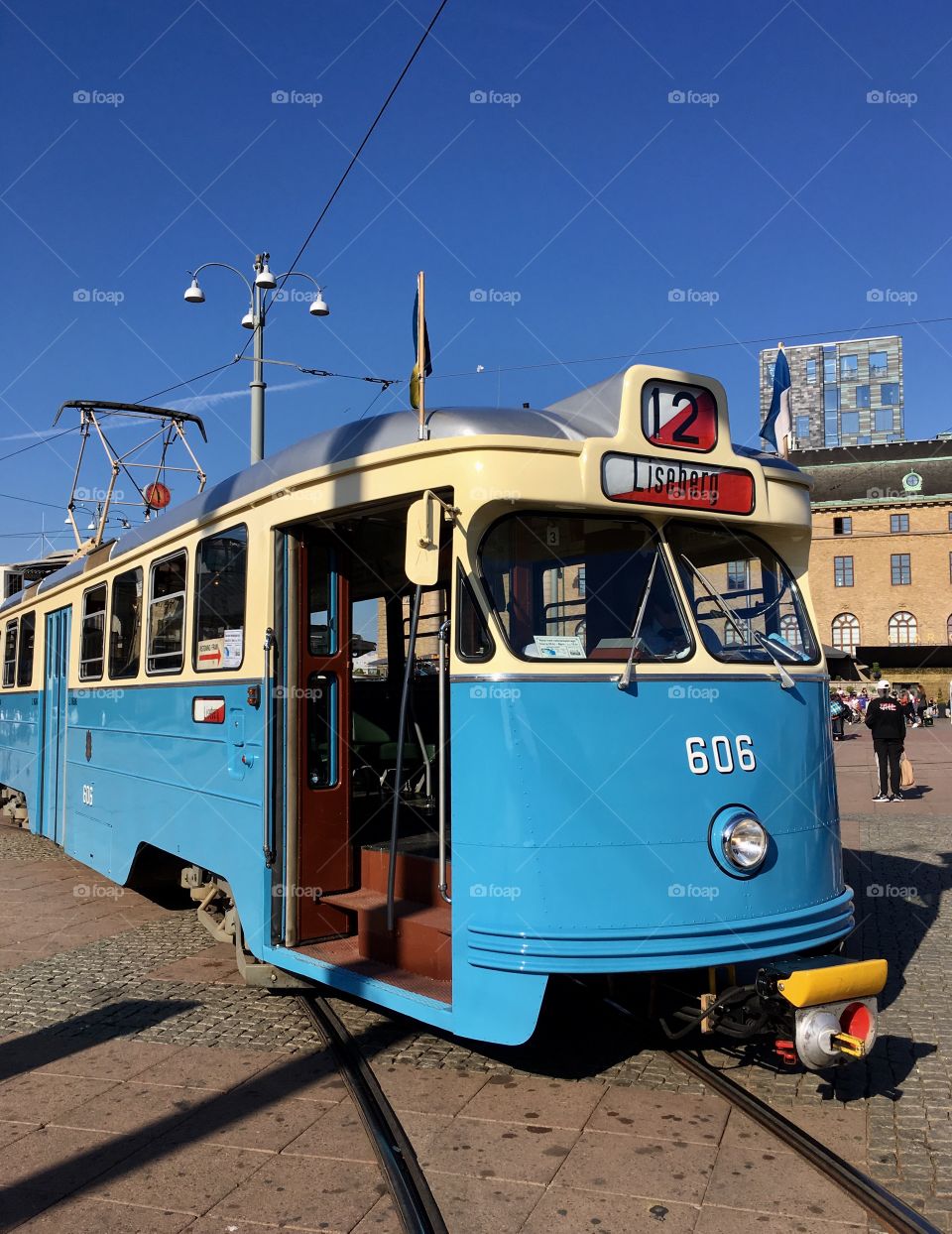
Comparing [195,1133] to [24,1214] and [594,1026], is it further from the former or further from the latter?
[594,1026]

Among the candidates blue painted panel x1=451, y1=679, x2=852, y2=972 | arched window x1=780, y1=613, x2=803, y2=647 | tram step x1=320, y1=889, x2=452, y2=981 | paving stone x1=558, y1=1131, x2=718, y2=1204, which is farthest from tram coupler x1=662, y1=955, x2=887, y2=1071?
arched window x1=780, y1=613, x2=803, y2=647

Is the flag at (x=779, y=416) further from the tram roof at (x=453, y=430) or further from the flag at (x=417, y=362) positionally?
the flag at (x=417, y=362)

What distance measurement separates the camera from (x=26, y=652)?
1169cm

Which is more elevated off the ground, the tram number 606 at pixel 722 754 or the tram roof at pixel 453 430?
the tram roof at pixel 453 430

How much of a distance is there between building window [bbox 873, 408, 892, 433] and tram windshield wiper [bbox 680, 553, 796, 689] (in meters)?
160

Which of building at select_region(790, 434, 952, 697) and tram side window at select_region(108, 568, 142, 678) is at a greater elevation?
building at select_region(790, 434, 952, 697)

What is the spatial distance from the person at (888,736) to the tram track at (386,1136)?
12.2 m

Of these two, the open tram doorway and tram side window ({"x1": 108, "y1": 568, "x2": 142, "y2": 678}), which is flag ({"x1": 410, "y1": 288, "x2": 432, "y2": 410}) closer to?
the open tram doorway

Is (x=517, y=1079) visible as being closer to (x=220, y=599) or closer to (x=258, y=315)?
(x=220, y=599)

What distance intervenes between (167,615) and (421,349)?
299cm

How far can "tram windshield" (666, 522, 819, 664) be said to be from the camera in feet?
15.9

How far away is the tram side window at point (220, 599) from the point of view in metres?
5.94

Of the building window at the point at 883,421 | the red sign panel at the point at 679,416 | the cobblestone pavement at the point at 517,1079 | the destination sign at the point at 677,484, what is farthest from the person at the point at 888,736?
the building window at the point at 883,421

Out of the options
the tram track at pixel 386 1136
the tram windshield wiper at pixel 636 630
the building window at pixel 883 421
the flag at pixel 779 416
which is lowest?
the tram track at pixel 386 1136
